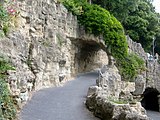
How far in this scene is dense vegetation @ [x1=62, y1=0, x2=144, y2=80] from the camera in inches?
1029

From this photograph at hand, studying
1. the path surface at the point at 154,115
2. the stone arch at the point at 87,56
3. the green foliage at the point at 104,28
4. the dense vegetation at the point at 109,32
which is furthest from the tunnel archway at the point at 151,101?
the green foliage at the point at 104,28

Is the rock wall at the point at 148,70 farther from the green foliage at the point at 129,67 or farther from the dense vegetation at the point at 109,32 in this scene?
the dense vegetation at the point at 109,32

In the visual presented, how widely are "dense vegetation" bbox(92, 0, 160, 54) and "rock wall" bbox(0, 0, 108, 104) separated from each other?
8.24 meters

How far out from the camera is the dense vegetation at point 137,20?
111 ft

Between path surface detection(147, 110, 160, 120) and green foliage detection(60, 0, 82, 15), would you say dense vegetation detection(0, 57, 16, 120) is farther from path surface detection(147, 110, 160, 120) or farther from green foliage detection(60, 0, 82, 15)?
path surface detection(147, 110, 160, 120)

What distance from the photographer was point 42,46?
57.9 ft

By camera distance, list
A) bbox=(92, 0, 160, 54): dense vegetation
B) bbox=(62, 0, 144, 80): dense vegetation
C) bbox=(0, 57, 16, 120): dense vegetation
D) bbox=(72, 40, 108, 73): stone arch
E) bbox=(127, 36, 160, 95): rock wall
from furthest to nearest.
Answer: bbox=(92, 0, 160, 54): dense vegetation < bbox=(127, 36, 160, 95): rock wall < bbox=(72, 40, 108, 73): stone arch < bbox=(62, 0, 144, 80): dense vegetation < bbox=(0, 57, 16, 120): dense vegetation

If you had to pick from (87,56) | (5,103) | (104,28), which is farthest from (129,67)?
(5,103)

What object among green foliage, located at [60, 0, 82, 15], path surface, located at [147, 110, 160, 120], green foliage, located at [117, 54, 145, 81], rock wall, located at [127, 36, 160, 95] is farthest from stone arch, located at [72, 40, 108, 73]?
path surface, located at [147, 110, 160, 120]

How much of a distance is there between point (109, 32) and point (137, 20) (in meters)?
15.8

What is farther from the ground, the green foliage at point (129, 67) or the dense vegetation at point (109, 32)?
the dense vegetation at point (109, 32)

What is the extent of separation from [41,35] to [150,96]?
22198 mm

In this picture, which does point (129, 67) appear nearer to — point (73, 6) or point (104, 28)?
point (104, 28)

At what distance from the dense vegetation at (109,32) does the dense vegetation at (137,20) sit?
688 centimetres
